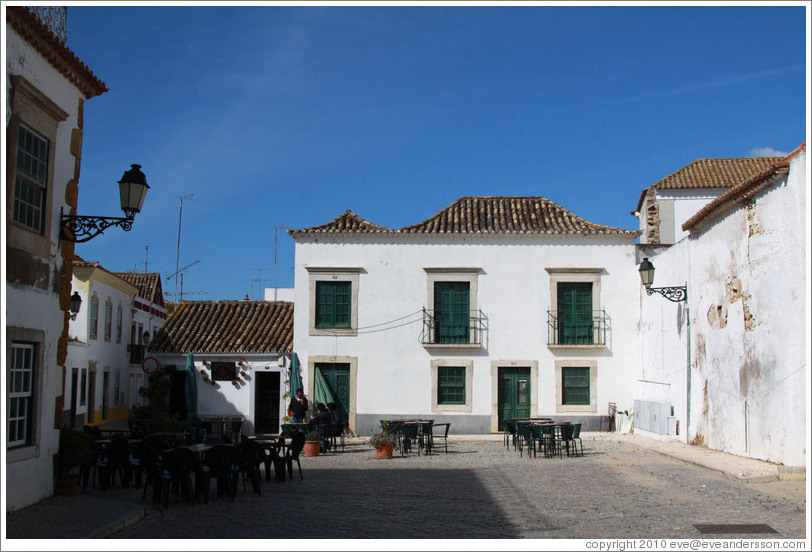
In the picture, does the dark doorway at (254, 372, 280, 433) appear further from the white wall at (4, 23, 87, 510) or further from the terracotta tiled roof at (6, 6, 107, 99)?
the terracotta tiled roof at (6, 6, 107, 99)

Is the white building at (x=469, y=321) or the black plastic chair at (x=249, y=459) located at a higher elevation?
the white building at (x=469, y=321)

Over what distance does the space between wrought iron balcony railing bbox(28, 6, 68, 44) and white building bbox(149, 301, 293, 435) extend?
14.0m

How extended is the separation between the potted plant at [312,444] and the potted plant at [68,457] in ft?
25.2

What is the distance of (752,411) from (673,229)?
62.4ft

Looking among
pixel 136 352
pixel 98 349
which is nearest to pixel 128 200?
pixel 98 349

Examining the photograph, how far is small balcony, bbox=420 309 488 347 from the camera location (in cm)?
2286

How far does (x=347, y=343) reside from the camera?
23062 mm

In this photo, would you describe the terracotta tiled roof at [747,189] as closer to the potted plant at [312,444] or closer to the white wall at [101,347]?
the potted plant at [312,444]

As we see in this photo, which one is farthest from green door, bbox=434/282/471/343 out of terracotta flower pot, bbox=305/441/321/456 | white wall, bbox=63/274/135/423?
white wall, bbox=63/274/135/423

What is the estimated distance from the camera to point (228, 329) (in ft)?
82.2

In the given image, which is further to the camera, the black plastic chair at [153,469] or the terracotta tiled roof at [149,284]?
the terracotta tiled roof at [149,284]

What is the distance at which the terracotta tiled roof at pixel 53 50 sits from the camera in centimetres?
876

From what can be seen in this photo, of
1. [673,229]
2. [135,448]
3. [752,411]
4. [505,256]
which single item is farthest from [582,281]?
[135,448]

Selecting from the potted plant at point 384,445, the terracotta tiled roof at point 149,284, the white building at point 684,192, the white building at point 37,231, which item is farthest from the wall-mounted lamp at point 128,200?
the terracotta tiled roof at point 149,284
